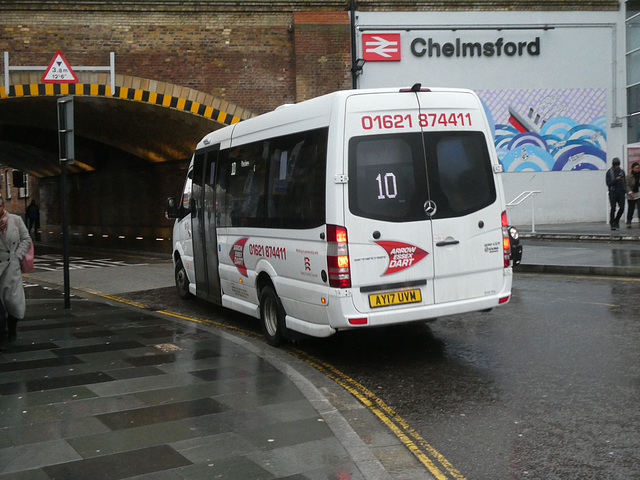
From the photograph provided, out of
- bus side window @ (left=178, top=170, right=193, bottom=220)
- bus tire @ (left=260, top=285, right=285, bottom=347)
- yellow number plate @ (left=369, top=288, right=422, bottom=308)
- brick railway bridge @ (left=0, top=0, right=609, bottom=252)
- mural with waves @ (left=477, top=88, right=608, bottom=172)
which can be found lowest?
bus tire @ (left=260, top=285, right=285, bottom=347)

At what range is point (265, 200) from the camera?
8.37 metres

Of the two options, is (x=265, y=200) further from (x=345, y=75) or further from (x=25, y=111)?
(x=25, y=111)

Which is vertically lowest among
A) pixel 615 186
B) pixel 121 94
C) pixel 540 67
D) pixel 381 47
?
pixel 615 186

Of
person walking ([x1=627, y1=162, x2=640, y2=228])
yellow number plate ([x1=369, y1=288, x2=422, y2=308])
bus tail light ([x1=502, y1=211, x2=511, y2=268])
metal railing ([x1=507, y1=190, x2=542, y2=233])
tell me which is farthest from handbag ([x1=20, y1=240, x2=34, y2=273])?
person walking ([x1=627, y1=162, x2=640, y2=228])

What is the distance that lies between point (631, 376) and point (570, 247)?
10.9m

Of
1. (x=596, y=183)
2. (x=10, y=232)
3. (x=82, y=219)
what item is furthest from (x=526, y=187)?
(x=82, y=219)

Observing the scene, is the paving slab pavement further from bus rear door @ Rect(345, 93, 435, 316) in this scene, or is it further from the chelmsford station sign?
the chelmsford station sign

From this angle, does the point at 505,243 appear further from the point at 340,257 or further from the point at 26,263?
the point at 26,263

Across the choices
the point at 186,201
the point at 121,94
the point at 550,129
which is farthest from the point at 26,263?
the point at 550,129

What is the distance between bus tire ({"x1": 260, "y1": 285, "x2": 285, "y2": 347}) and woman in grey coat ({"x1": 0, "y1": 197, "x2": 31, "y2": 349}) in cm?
253

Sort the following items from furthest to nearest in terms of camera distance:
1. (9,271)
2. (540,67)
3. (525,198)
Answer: (540,67) < (525,198) < (9,271)

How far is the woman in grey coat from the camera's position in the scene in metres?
8.05

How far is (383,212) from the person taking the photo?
22.9ft

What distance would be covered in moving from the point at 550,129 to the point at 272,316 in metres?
17.7
